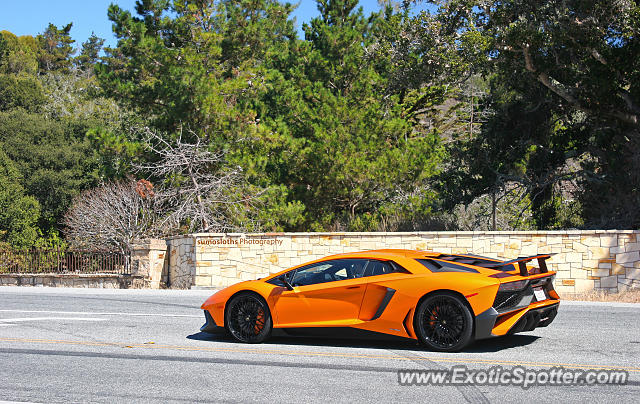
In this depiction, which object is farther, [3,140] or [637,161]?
[3,140]

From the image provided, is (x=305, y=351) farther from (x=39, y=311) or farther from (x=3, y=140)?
(x=3, y=140)

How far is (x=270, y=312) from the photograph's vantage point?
28.4 feet

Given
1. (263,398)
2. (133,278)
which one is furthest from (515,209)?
(263,398)

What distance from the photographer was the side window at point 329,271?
8.41m

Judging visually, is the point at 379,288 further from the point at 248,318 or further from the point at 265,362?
the point at 248,318

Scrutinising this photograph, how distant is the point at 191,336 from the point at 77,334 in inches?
70.7

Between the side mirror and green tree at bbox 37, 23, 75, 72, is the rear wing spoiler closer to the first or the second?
the side mirror

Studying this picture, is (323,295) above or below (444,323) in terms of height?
above

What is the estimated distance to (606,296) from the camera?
626 inches

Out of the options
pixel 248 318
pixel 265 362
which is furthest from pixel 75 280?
pixel 265 362

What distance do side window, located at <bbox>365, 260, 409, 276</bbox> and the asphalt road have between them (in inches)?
37.2

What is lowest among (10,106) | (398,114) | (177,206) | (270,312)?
(270,312)

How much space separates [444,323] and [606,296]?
32.1 feet

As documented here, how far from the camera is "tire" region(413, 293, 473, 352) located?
754 cm
